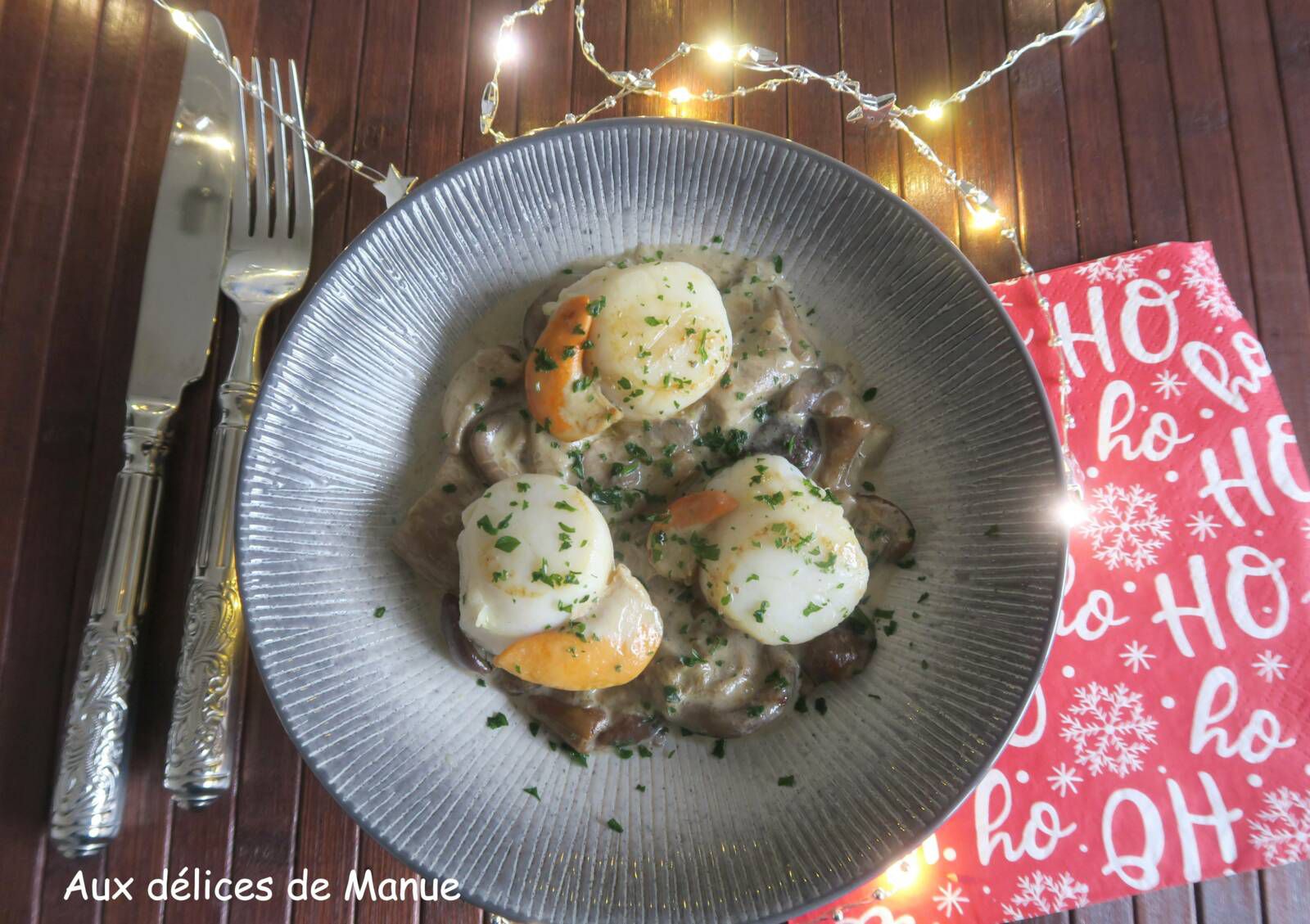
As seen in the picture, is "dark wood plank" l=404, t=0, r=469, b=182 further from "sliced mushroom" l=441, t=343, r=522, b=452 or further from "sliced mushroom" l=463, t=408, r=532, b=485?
"sliced mushroom" l=463, t=408, r=532, b=485

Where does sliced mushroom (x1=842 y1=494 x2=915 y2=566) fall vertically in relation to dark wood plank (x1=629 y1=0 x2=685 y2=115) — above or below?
below

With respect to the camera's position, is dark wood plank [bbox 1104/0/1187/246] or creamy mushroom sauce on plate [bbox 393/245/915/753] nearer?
creamy mushroom sauce on plate [bbox 393/245/915/753]

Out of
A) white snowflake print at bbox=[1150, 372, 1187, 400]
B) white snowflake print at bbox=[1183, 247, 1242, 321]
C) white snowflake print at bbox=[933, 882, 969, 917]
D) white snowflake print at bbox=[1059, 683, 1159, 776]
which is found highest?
white snowflake print at bbox=[1183, 247, 1242, 321]

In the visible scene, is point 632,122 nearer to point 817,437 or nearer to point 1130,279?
point 817,437

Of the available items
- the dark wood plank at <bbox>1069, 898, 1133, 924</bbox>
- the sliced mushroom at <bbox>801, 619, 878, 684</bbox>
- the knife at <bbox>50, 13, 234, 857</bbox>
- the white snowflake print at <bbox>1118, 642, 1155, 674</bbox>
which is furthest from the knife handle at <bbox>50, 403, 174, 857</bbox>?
the white snowflake print at <bbox>1118, 642, 1155, 674</bbox>

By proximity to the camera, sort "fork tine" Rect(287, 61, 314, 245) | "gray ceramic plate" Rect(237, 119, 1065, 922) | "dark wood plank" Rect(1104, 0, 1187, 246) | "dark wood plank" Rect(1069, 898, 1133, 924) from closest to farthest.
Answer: "gray ceramic plate" Rect(237, 119, 1065, 922) < "dark wood plank" Rect(1069, 898, 1133, 924) < "fork tine" Rect(287, 61, 314, 245) < "dark wood plank" Rect(1104, 0, 1187, 246)

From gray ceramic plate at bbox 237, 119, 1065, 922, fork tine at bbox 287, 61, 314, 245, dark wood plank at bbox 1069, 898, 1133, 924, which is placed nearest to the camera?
gray ceramic plate at bbox 237, 119, 1065, 922

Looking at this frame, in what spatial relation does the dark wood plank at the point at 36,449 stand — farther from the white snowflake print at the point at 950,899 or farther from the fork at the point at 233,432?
the white snowflake print at the point at 950,899
